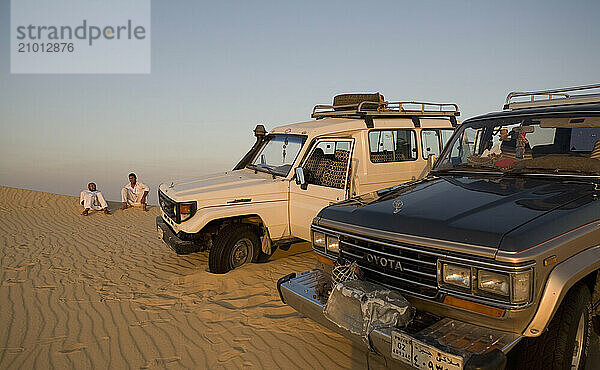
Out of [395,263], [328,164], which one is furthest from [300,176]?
[395,263]

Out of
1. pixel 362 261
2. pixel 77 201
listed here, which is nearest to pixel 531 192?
pixel 362 261

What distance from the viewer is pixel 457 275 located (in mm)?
2871

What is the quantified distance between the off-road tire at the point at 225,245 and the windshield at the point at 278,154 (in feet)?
3.35

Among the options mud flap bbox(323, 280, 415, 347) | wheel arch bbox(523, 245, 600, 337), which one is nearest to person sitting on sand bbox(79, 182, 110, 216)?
mud flap bbox(323, 280, 415, 347)

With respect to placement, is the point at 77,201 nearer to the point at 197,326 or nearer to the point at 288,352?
the point at 197,326

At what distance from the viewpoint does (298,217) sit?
644 cm

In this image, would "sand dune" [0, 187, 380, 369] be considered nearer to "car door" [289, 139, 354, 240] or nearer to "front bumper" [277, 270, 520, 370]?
"car door" [289, 139, 354, 240]

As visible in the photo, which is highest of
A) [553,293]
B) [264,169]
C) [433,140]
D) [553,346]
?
[433,140]

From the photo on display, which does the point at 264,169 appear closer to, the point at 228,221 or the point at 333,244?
the point at 228,221

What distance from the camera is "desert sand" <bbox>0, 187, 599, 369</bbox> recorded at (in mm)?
4086

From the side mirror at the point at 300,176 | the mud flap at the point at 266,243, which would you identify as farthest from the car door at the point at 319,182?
the mud flap at the point at 266,243

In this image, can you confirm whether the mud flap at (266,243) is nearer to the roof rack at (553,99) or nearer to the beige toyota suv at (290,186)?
the beige toyota suv at (290,186)

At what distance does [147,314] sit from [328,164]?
3.13 m

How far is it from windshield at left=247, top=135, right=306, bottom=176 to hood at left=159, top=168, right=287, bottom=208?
7.3 inches
